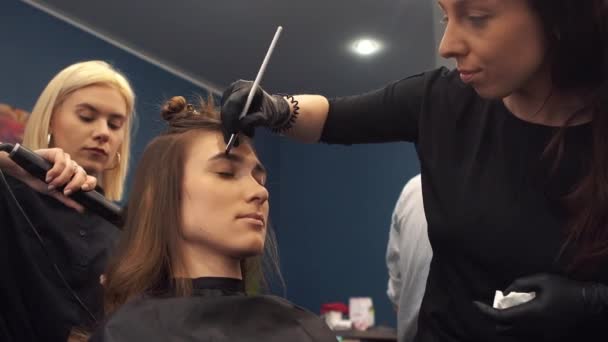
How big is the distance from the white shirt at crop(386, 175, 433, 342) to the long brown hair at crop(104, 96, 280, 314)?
85 centimetres

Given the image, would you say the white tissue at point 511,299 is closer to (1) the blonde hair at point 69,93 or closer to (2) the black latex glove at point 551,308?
(2) the black latex glove at point 551,308

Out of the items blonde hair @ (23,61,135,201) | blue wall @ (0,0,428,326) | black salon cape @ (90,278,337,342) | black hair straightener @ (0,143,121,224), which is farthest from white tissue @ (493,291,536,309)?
blue wall @ (0,0,428,326)

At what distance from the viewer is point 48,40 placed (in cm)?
379

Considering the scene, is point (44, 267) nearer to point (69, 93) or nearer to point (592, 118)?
point (69, 93)

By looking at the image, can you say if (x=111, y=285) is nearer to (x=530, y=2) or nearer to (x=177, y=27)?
(x=530, y=2)

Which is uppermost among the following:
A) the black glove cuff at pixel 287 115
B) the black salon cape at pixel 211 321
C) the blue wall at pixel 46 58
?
the blue wall at pixel 46 58

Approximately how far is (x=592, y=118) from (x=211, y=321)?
81cm

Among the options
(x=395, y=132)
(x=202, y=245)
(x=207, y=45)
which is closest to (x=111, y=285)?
(x=202, y=245)

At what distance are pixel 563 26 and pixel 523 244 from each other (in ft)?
1.26

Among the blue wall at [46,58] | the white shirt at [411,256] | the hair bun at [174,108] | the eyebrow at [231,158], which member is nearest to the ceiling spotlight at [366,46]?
the blue wall at [46,58]

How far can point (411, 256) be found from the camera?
2.04m

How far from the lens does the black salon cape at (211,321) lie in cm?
115

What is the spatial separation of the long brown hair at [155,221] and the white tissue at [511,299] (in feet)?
2.05

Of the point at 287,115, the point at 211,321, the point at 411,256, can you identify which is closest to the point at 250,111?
the point at 287,115
